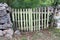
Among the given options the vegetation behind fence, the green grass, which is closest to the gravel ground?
the green grass

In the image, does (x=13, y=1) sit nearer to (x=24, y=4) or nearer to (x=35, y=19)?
(x=24, y=4)

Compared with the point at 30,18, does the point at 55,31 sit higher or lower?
lower

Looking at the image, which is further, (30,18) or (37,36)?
(30,18)

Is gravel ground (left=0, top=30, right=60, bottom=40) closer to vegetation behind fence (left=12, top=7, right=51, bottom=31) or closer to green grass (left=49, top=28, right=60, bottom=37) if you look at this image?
green grass (left=49, top=28, right=60, bottom=37)

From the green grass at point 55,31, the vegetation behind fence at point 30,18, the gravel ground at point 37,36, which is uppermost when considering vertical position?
the vegetation behind fence at point 30,18

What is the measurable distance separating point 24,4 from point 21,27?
1.07 meters

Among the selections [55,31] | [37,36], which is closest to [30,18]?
[37,36]

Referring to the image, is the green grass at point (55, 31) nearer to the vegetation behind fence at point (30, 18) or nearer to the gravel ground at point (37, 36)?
the gravel ground at point (37, 36)

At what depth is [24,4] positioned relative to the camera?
8.09 m

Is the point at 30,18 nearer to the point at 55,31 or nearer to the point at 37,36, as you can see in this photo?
the point at 37,36

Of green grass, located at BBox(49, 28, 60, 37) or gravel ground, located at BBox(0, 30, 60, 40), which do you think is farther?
green grass, located at BBox(49, 28, 60, 37)

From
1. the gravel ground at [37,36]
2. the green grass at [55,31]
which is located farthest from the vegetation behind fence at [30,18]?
the green grass at [55,31]

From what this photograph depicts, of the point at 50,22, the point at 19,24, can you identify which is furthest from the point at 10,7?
the point at 50,22

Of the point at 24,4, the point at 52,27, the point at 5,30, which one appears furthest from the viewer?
the point at 52,27
